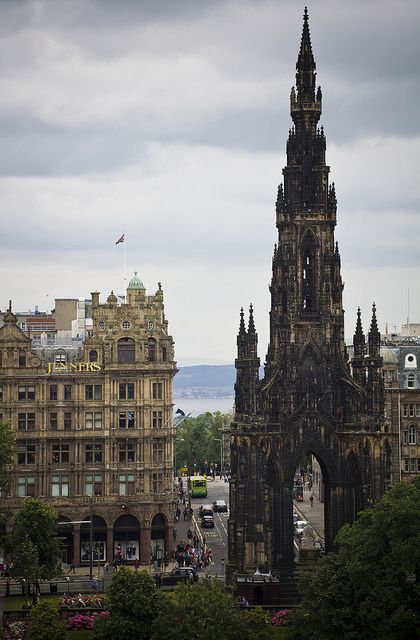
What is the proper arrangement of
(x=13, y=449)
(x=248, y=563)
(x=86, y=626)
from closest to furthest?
(x=86, y=626) < (x=248, y=563) < (x=13, y=449)

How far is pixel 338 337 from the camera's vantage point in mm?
135250

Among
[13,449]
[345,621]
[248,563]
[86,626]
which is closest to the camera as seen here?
[345,621]

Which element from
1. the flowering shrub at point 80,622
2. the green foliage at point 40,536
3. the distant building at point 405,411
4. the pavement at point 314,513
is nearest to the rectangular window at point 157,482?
the pavement at point 314,513

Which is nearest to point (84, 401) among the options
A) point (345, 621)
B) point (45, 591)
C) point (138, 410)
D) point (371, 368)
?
point (138, 410)

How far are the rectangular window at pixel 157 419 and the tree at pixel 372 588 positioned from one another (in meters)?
46.2

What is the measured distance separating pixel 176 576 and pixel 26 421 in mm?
26840

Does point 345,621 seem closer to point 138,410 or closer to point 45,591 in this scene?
point 45,591

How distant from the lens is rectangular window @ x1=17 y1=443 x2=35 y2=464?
15062 cm

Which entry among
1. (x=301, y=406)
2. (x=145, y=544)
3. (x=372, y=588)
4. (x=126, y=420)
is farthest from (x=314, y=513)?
(x=372, y=588)

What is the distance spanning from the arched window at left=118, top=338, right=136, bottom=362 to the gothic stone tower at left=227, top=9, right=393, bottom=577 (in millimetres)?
21228

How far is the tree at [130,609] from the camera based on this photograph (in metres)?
99.1

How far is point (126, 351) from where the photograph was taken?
153m

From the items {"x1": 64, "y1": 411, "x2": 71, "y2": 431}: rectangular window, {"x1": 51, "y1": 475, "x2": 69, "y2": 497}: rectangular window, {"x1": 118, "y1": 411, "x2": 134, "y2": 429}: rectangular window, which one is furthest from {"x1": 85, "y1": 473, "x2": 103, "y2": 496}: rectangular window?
{"x1": 118, "y1": 411, "x2": 134, "y2": 429}: rectangular window

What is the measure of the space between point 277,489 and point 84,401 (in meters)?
28.0
